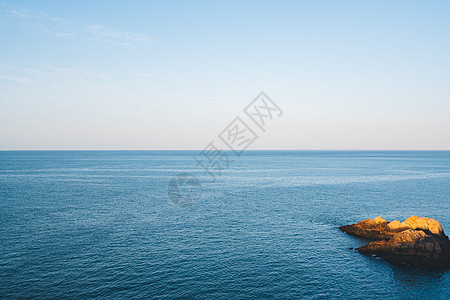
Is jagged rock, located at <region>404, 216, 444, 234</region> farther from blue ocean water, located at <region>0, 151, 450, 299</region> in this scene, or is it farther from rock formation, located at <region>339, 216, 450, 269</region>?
blue ocean water, located at <region>0, 151, 450, 299</region>

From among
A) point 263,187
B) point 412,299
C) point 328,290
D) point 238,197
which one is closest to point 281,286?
point 328,290

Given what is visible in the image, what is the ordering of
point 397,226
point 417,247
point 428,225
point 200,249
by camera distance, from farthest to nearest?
point 397,226, point 428,225, point 200,249, point 417,247

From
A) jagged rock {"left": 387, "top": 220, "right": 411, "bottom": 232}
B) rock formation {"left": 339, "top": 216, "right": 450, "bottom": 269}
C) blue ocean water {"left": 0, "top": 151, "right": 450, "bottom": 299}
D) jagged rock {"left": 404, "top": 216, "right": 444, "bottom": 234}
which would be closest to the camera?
blue ocean water {"left": 0, "top": 151, "right": 450, "bottom": 299}

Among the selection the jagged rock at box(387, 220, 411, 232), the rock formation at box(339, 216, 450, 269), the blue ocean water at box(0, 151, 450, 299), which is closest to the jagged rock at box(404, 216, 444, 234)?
the rock formation at box(339, 216, 450, 269)

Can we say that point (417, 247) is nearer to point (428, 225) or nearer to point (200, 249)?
point (428, 225)

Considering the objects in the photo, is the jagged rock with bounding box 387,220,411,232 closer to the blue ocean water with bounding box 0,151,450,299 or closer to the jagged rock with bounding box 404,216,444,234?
the jagged rock with bounding box 404,216,444,234

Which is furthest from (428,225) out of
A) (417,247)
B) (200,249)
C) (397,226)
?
(200,249)

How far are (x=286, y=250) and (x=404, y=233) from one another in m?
20.2

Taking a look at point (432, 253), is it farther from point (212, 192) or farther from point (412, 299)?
point (212, 192)

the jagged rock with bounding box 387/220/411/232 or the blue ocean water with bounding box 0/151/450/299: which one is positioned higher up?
the blue ocean water with bounding box 0/151/450/299

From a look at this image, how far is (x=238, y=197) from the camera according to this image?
93.2 metres

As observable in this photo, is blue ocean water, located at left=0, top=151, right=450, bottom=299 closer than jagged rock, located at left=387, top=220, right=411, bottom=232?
Yes

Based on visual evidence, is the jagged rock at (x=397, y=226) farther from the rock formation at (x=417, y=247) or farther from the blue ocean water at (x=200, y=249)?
the blue ocean water at (x=200, y=249)

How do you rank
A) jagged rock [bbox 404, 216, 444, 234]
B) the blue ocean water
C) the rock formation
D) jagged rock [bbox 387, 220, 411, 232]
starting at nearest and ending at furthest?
the blue ocean water, the rock formation, jagged rock [bbox 404, 216, 444, 234], jagged rock [bbox 387, 220, 411, 232]
